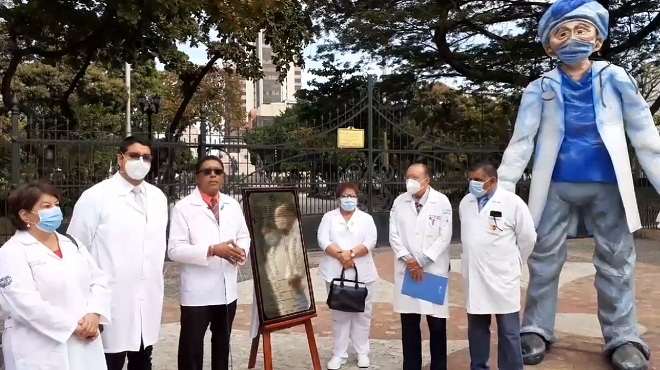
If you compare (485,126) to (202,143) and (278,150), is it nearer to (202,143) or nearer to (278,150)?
(278,150)

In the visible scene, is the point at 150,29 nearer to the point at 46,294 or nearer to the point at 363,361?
the point at 363,361

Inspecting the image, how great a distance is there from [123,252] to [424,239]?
6.33ft

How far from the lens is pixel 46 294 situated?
2.88 meters

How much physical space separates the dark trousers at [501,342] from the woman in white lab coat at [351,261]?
0.88 metres

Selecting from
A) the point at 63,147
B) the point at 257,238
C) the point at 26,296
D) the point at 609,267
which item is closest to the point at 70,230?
the point at 26,296

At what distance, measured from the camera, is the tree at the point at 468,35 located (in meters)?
14.6

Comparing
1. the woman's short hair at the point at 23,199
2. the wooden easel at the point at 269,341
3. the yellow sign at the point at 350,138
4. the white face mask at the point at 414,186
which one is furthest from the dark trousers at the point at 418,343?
the yellow sign at the point at 350,138

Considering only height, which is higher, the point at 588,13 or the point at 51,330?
the point at 588,13

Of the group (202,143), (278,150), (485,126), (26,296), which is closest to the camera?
(26,296)

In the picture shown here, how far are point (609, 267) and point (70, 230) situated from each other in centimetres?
360

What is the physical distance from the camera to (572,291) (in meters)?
7.64

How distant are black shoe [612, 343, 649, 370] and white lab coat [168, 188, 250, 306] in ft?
8.73

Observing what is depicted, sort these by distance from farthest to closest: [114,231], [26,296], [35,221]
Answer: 1. [114,231]
2. [35,221]
3. [26,296]

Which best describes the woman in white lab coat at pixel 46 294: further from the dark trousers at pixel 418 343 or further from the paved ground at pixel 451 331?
the dark trousers at pixel 418 343
